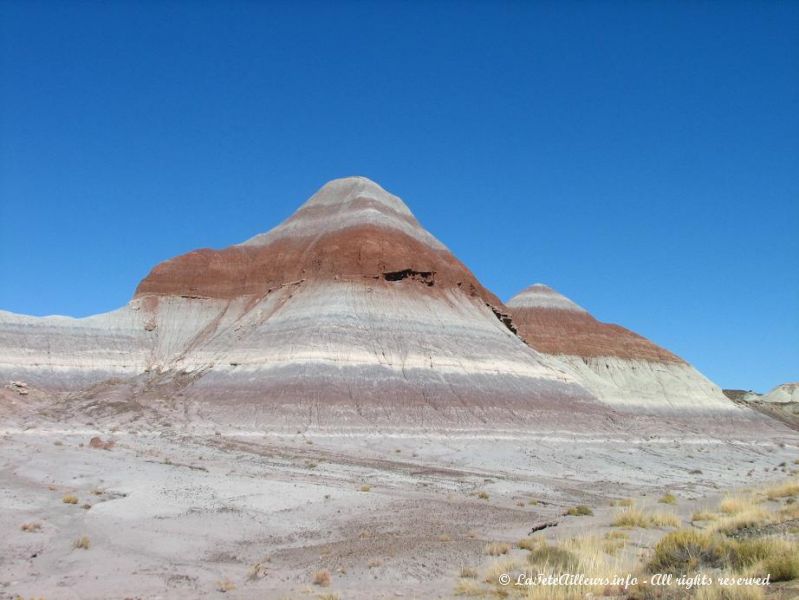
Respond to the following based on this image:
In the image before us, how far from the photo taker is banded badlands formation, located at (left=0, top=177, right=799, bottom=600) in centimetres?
1276

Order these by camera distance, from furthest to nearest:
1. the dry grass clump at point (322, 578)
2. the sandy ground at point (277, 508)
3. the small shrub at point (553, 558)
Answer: the sandy ground at point (277, 508)
the dry grass clump at point (322, 578)
the small shrub at point (553, 558)

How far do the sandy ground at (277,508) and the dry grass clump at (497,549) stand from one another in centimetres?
18

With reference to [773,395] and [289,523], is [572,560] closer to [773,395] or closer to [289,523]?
[289,523]

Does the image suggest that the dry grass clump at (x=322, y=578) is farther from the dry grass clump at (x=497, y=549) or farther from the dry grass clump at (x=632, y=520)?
the dry grass clump at (x=632, y=520)

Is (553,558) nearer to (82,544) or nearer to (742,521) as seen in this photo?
(742,521)

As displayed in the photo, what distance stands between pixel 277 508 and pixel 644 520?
9.58m

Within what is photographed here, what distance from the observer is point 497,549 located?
12688 millimetres

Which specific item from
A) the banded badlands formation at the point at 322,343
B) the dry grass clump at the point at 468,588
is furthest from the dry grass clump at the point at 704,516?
the banded badlands formation at the point at 322,343

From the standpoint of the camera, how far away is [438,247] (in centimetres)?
7662

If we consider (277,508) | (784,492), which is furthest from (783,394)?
(277,508)

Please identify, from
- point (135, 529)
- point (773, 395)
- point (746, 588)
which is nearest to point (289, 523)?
point (135, 529)

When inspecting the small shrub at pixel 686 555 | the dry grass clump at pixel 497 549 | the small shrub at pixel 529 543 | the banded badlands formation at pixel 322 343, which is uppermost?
the banded badlands formation at pixel 322 343

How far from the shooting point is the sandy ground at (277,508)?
37.1 feet

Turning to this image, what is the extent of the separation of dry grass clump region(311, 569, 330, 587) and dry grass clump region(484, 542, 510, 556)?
11.2 ft
